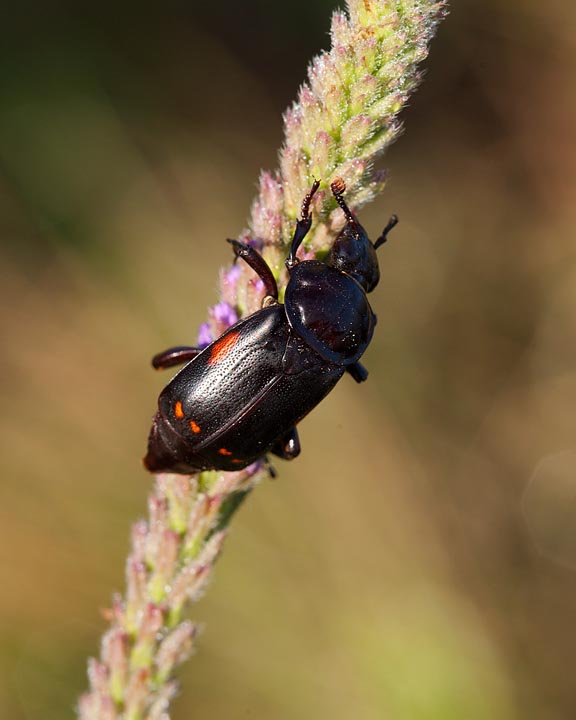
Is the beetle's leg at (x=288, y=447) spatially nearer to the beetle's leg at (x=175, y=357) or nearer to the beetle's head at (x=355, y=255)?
the beetle's leg at (x=175, y=357)

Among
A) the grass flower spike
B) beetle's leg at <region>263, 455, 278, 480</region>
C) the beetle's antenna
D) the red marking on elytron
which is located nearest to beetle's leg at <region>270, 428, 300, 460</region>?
beetle's leg at <region>263, 455, 278, 480</region>

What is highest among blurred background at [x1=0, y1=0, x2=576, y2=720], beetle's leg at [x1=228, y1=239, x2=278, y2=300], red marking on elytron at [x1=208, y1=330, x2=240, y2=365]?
beetle's leg at [x1=228, y1=239, x2=278, y2=300]

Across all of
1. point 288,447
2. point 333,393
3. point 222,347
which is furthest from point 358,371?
point 333,393

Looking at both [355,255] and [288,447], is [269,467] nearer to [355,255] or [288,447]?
[288,447]

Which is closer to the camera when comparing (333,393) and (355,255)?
(355,255)

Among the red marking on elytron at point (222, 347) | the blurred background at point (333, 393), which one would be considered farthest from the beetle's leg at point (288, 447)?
the blurred background at point (333, 393)

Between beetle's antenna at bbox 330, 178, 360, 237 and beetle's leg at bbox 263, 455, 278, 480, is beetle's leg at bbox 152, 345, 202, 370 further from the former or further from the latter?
beetle's antenna at bbox 330, 178, 360, 237
